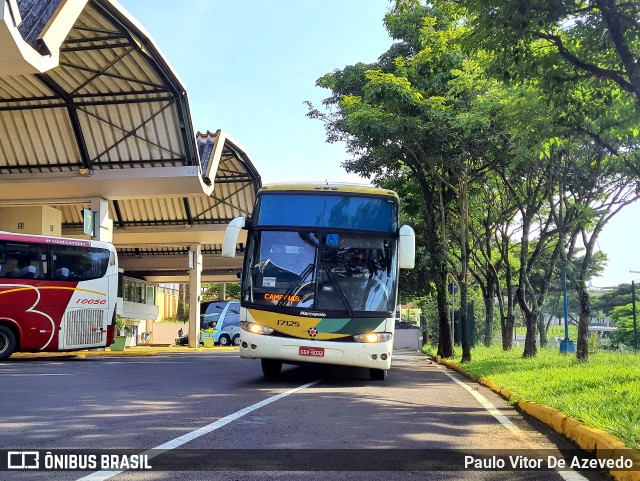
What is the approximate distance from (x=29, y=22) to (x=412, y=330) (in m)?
37.1

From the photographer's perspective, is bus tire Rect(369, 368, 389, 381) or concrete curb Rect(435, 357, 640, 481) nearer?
concrete curb Rect(435, 357, 640, 481)

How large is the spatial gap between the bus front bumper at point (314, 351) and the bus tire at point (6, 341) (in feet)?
31.8

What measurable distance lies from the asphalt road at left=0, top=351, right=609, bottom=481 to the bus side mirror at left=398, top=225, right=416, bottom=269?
2.12m

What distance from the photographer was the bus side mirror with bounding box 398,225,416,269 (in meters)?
11.1

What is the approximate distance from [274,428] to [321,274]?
15.0 feet

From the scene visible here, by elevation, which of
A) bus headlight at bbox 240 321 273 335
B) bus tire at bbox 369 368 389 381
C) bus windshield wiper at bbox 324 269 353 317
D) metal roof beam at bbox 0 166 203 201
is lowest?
bus tire at bbox 369 368 389 381

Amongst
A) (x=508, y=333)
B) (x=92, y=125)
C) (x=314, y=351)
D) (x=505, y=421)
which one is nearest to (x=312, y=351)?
(x=314, y=351)

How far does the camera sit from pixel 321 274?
1088 cm

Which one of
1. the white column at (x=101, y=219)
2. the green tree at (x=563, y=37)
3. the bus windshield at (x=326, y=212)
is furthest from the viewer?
the white column at (x=101, y=219)

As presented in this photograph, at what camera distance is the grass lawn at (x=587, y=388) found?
603cm

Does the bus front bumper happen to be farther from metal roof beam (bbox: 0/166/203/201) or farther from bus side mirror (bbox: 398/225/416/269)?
metal roof beam (bbox: 0/166/203/201)

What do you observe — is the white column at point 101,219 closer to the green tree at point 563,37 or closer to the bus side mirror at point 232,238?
the bus side mirror at point 232,238

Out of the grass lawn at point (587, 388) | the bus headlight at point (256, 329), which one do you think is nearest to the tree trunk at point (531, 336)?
the grass lawn at point (587, 388)

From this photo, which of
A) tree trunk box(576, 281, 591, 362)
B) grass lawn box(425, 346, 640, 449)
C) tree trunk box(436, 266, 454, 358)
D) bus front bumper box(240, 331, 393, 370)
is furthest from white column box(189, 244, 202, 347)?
bus front bumper box(240, 331, 393, 370)
